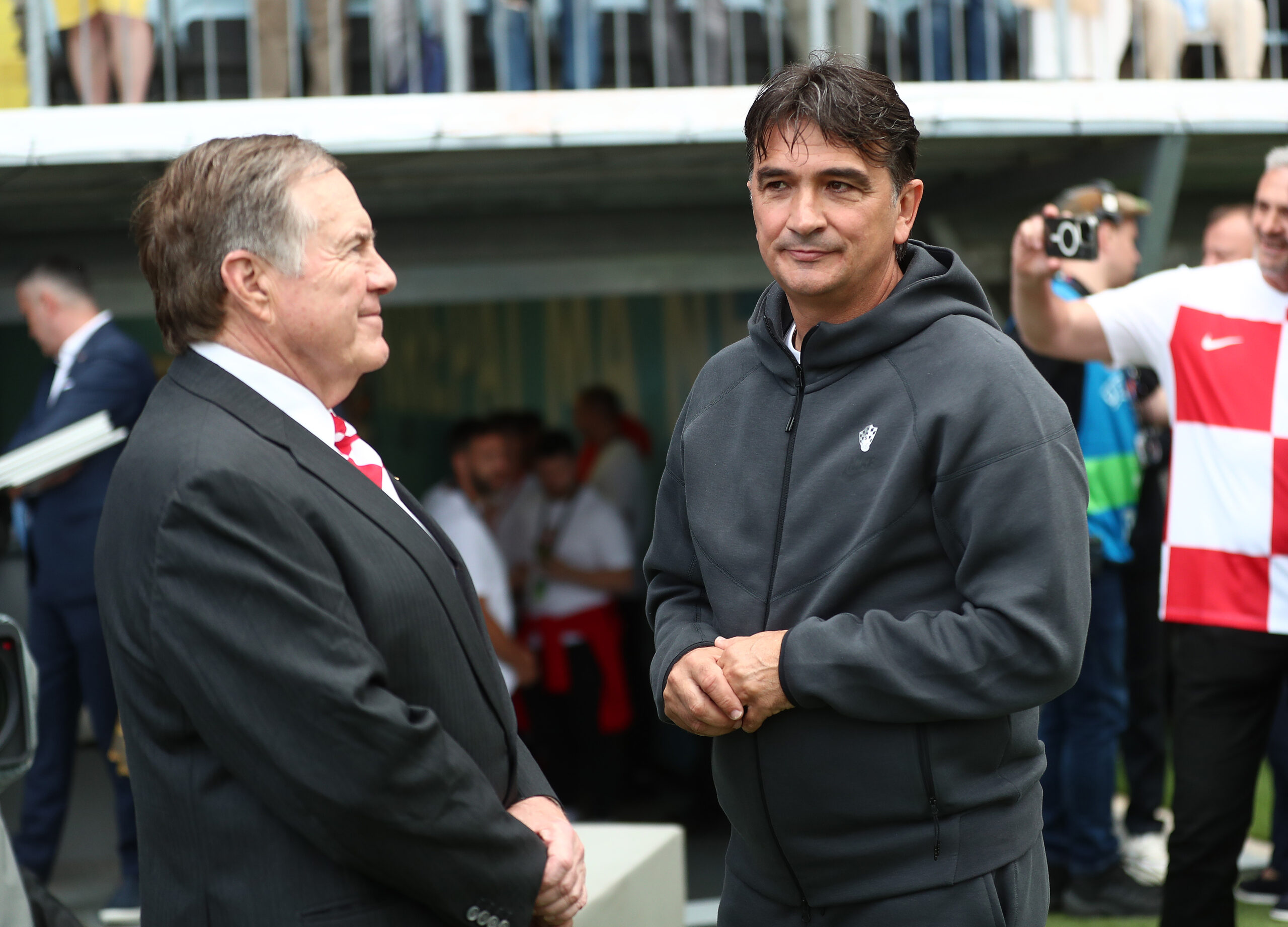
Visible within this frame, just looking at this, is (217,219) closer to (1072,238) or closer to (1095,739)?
(1072,238)

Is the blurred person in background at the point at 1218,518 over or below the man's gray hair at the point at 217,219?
below

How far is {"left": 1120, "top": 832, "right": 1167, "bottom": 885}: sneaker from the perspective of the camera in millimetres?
4000

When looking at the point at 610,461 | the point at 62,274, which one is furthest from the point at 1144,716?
the point at 62,274

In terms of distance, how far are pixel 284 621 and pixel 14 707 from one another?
122 centimetres

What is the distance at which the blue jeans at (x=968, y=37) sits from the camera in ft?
16.0

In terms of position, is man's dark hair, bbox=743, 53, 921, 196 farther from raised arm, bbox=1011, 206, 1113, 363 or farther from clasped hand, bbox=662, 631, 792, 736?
raised arm, bbox=1011, 206, 1113, 363

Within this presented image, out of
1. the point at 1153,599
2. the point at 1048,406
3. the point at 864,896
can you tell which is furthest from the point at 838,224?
the point at 1153,599

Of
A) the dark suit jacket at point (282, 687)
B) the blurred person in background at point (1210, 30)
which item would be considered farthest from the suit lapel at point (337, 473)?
the blurred person in background at point (1210, 30)

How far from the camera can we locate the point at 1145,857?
4.05 m

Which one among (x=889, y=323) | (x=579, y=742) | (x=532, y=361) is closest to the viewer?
(x=889, y=323)

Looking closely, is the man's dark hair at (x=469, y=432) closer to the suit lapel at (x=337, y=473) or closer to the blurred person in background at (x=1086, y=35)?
the blurred person in background at (x=1086, y=35)

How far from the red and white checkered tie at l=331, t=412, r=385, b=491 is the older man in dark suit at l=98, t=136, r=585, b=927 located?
42mm

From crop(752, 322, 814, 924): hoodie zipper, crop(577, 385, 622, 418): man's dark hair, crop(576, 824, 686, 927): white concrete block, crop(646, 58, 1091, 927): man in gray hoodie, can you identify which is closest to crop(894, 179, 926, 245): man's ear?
crop(646, 58, 1091, 927): man in gray hoodie

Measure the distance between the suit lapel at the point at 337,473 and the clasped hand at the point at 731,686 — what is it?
0.99 ft
